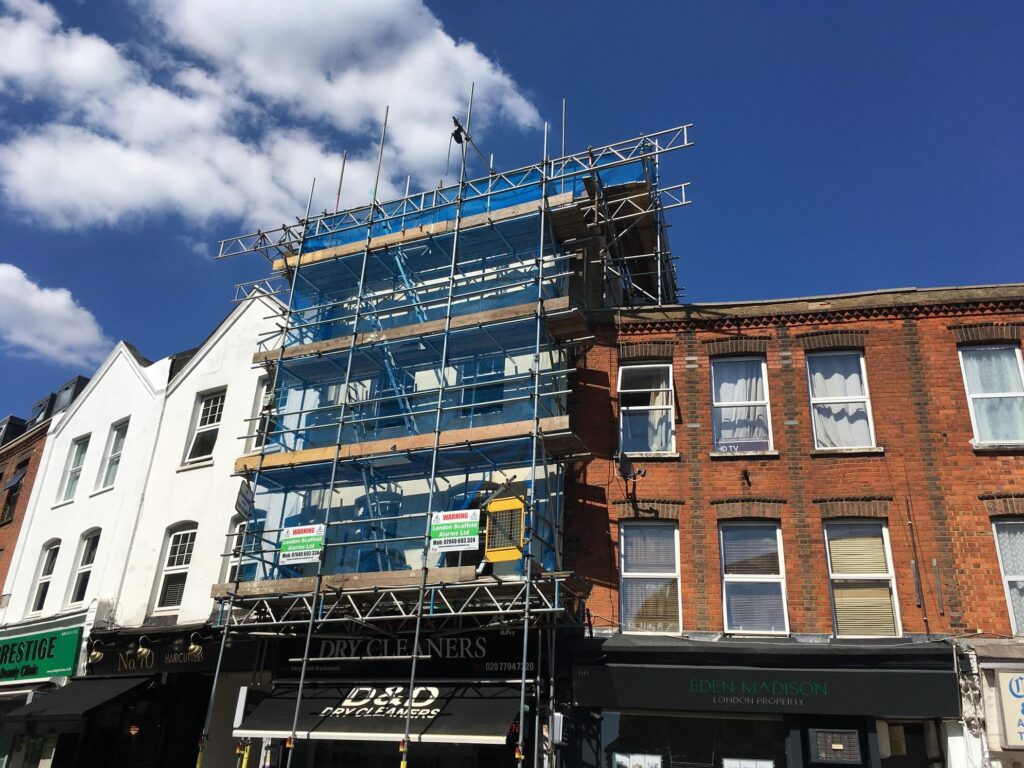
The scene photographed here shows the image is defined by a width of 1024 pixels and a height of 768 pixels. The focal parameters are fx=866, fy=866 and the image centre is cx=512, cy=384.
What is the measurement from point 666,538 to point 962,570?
503 centimetres

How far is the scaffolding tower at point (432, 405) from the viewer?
15.6m

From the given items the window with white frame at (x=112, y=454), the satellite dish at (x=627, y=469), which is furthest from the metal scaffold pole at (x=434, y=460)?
the window with white frame at (x=112, y=454)

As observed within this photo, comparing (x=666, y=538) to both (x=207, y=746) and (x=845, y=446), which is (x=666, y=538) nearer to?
(x=845, y=446)

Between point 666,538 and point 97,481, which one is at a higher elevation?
point 97,481

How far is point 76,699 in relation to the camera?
18953mm

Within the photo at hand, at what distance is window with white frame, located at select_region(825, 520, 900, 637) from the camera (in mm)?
14992

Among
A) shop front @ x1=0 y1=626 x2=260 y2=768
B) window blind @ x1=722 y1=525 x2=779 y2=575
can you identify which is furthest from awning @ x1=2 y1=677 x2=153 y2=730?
window blind @ x1=722 y1=525 x2=779 y2=575

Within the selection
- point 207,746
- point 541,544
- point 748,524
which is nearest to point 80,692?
point 207,746

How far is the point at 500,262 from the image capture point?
755 inches

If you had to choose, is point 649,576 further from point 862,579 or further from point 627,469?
point 862,579

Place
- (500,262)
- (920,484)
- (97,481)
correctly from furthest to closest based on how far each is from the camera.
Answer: (97,481), (500,262), (920,484)

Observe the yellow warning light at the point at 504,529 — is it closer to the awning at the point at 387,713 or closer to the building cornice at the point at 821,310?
the awning at the point at 387,713

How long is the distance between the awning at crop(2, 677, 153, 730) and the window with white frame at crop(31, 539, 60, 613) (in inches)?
176

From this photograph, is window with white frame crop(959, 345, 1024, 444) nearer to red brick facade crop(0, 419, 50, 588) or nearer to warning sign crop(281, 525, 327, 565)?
warning sign crop(281, 525, 327, 565)
